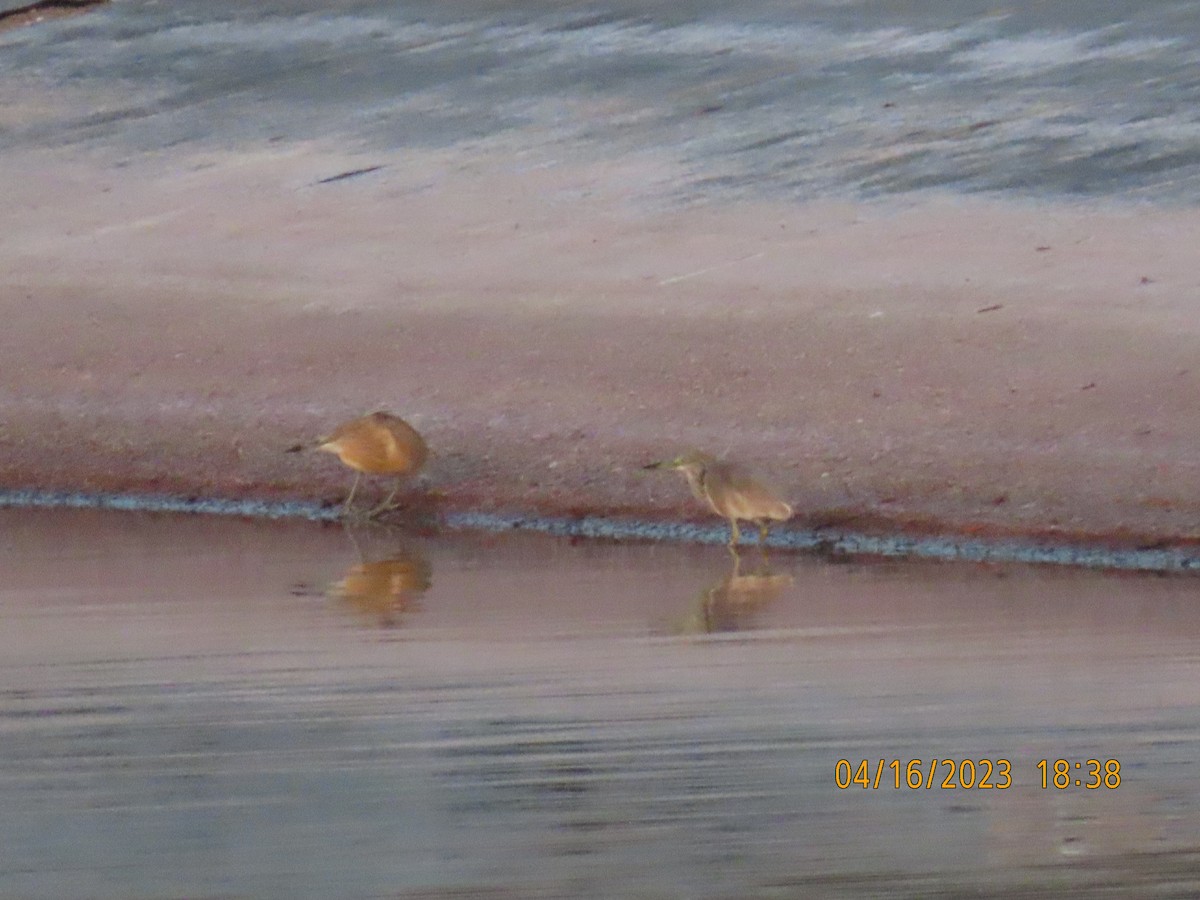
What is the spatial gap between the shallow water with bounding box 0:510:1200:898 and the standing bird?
17.7 inches

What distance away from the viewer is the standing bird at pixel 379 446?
9805 mm

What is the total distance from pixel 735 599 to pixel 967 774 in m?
2.31

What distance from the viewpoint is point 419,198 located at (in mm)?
13070

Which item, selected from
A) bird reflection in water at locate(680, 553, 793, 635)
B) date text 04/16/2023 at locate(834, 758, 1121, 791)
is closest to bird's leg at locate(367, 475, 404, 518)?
bird reflection in water at locate(680, 553, 793, 635)

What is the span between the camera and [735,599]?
27.6ft

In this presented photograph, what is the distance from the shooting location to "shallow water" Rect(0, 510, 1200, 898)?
554 centimetres

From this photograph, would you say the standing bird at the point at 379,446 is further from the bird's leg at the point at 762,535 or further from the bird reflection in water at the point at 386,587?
the bird's leg at the point at 762,535

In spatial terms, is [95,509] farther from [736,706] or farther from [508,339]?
[736,706]

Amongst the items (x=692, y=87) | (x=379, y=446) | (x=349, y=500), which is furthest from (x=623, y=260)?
(x=692, y=87)

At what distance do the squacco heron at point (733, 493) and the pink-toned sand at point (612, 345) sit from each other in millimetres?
299

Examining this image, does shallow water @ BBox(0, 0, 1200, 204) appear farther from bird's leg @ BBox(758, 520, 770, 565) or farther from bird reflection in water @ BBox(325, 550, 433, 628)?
bird reflection in water @ BBox(325, 550, 433, 628)

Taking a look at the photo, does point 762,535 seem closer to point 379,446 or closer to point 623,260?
point 379,446

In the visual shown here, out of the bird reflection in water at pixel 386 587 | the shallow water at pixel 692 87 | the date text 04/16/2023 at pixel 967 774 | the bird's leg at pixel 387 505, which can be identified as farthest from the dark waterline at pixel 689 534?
the shallow water at pixel 692 87

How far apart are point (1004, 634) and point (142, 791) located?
258 centimetres
